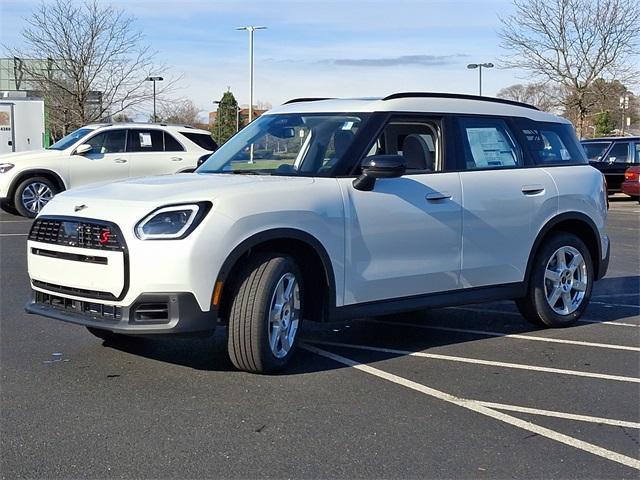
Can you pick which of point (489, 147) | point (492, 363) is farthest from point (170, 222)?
point (489, 147)

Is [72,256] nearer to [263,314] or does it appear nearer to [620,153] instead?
[263,314]

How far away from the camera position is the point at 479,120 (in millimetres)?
6586

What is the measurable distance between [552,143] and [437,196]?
166cm

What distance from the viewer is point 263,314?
16.6 ft

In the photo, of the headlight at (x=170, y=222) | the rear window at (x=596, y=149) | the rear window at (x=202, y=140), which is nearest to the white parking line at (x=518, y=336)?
the headlight at (x=170, y=222)

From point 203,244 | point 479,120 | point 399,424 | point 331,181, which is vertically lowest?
point 399,424

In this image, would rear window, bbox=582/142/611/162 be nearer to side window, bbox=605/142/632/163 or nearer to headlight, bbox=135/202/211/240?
side window, bbox=605/142/632/163

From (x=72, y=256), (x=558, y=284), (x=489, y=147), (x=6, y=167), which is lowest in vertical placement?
(x=558, y=284)

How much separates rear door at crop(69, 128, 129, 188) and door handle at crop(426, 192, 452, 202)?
10.7 metres

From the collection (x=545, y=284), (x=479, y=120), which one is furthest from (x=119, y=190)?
(x=545, y=284)

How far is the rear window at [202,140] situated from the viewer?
16500mm

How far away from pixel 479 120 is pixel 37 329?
385 cm

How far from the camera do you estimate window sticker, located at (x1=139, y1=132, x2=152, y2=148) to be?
634 inches

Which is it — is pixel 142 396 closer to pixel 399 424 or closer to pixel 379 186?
pixel 399 424
